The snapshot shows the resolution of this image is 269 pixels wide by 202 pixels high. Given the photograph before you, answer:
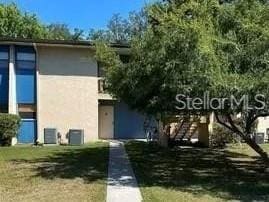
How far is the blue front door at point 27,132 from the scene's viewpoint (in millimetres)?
30156

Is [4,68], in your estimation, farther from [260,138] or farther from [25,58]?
[260,138]

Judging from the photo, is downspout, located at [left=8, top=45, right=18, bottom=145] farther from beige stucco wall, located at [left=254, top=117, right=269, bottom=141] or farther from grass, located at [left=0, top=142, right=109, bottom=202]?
beige stucco wall, located at [left=254, top=117, right=269, bottom=141]

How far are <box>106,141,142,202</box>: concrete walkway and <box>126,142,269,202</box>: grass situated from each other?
0.24 meters

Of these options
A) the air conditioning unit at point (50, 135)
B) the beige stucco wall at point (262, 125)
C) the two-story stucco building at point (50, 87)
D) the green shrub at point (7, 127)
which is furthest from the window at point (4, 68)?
the beige stucco wall at point (262, 125)

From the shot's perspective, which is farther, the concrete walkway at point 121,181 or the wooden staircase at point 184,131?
the wooden staircase at point 184,131

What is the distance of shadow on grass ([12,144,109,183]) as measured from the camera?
16859 mm

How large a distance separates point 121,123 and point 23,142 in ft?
20.4

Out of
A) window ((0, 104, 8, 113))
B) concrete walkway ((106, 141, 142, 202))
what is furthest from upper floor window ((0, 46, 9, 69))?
concrete walkway ((106, 141, 142, 202))

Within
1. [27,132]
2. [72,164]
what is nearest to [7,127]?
[27,132]

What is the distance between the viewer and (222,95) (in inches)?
557

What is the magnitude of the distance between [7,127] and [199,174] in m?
13.0

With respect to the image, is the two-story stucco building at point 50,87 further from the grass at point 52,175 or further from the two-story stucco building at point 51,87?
the grass at point 52,175

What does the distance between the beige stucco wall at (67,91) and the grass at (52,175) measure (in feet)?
19.7

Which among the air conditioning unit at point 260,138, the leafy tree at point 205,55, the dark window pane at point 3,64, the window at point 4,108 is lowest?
the air conditioning unit at point 260,138
